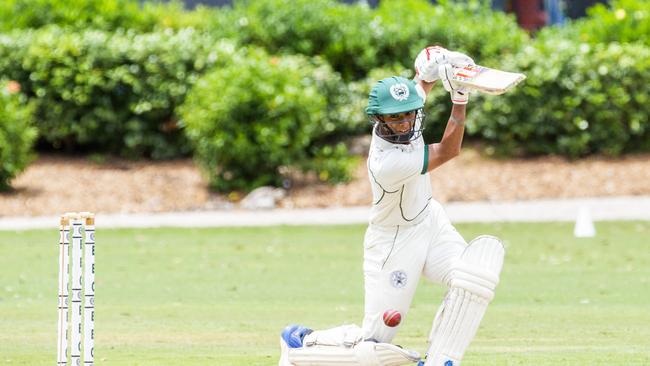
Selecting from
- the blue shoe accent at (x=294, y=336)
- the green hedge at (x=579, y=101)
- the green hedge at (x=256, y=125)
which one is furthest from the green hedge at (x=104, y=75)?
the blue shoe accent at (x=294, y=336)

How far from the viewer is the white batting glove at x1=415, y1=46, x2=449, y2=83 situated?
6676 millimetres

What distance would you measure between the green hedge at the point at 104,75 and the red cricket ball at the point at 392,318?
12.4 m

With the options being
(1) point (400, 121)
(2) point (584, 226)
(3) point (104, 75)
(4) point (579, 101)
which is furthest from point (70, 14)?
(1) point (400, 121)

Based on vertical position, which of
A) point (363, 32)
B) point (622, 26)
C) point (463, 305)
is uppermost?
point (622, 26)

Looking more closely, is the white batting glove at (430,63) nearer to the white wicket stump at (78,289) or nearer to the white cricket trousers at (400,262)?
the white cricket trousers at (400,262)

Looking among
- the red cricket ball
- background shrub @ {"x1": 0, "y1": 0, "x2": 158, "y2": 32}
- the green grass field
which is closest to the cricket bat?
the red cricket ball

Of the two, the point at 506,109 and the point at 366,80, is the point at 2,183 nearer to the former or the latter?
the point at 366,80

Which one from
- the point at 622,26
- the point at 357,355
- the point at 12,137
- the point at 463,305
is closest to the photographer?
the point at 463,305

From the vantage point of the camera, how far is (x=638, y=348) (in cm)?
799

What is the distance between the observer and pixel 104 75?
61.5 feet

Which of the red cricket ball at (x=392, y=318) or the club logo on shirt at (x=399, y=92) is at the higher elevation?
the club logo on shirt at (x=399, y=92)

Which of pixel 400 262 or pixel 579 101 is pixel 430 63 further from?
pixel 579 101

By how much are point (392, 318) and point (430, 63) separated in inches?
52.0

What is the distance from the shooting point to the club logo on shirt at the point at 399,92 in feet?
21.3
